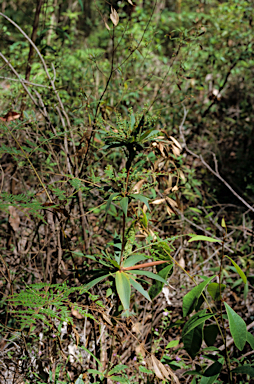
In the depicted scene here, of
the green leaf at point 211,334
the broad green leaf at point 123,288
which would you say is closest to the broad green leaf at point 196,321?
the green leaf at point 211,334

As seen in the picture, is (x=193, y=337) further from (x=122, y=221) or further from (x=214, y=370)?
(x=122, y=221)

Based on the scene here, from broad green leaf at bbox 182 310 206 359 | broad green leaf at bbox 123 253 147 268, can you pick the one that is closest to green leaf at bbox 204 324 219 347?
broad green leaf at bbox 182 310 206 359

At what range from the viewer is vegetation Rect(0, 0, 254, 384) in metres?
1.11

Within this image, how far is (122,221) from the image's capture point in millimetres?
1873

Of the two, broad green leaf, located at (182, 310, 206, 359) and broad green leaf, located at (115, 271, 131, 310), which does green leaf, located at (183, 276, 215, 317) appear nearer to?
broad green leaf, located at (182, 310, 206, 359)

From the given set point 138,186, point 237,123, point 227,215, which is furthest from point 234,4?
point 138,186

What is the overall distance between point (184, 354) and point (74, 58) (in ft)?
12.2

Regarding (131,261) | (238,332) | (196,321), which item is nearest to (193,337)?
(196,321)

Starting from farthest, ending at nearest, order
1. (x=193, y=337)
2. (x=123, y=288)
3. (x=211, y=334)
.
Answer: (x=211, y=334) → (x=193, y=337) → (x=123, y=288)

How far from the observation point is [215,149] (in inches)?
124

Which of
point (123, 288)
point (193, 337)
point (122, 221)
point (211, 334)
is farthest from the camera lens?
point (122, 221)

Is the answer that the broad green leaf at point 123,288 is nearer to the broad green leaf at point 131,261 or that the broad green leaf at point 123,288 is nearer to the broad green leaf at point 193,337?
the broad green leaf at point 131,261

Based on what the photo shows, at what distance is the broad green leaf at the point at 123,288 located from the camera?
92 centimetres

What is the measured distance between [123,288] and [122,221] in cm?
92
